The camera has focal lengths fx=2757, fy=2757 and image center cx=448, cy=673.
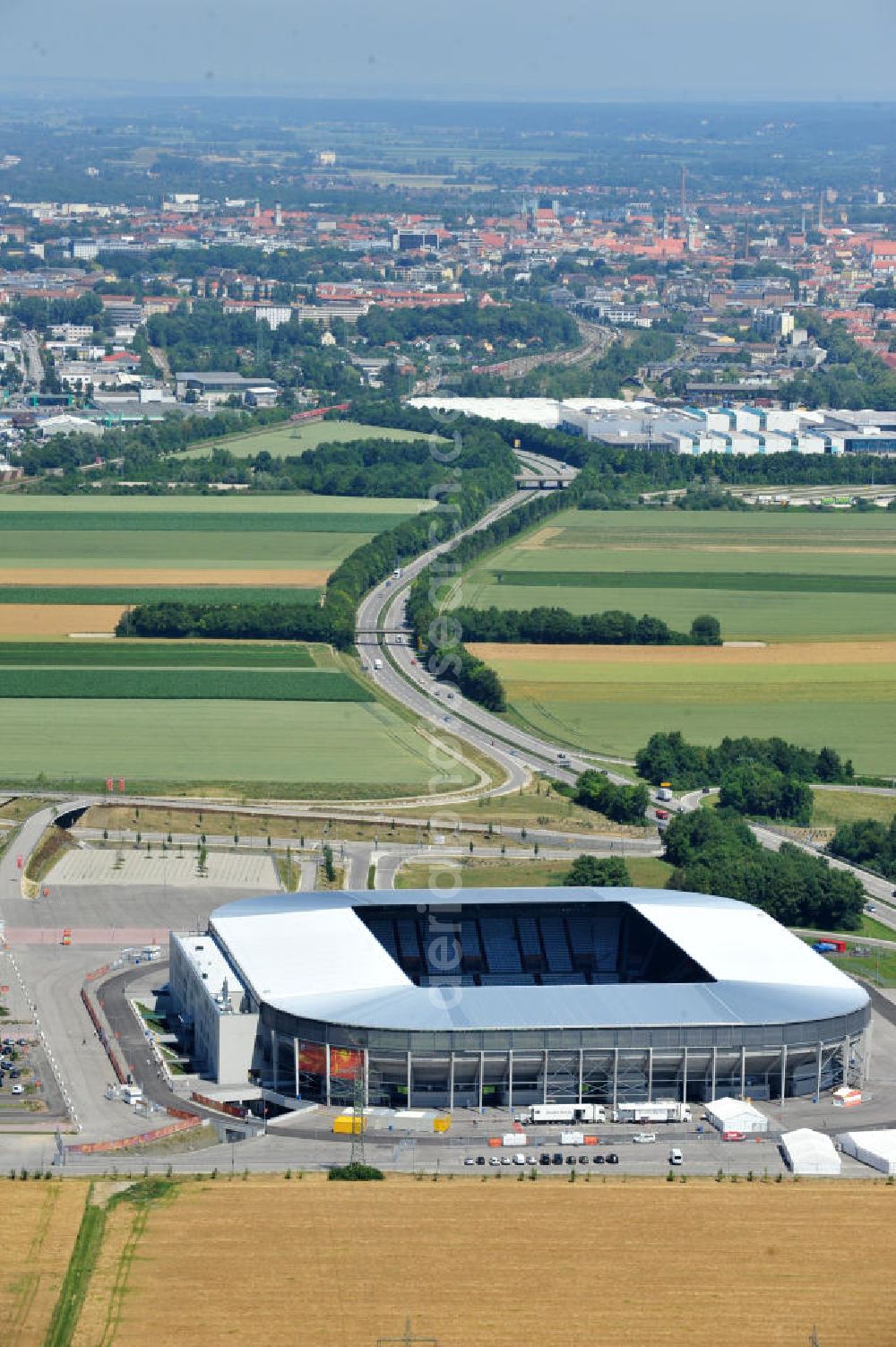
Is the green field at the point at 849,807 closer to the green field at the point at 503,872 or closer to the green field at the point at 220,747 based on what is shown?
the green field at the point at 503,872

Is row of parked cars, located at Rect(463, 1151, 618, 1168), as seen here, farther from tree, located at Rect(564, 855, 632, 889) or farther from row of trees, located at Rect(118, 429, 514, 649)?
row of trees, located at Rect(118, 429, 514, 649)

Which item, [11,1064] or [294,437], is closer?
[11,1064]

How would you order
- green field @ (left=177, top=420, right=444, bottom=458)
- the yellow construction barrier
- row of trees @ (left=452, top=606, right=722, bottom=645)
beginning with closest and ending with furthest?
the yellow construction barrier → row of trees @ (left=452, top=606, right=722, bottom=645) → green field @ (left=177, top=420, right=444, bottom=458)

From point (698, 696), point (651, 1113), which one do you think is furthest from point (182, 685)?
point (651, 1113)

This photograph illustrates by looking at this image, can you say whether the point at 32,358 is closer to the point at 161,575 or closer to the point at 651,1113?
the point at 161,575

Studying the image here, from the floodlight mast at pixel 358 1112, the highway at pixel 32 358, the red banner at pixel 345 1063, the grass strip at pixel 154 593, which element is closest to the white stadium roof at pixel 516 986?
the red banner at pixel 345 1063

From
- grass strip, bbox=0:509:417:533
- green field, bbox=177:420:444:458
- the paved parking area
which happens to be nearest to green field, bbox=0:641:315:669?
the paved parking area
